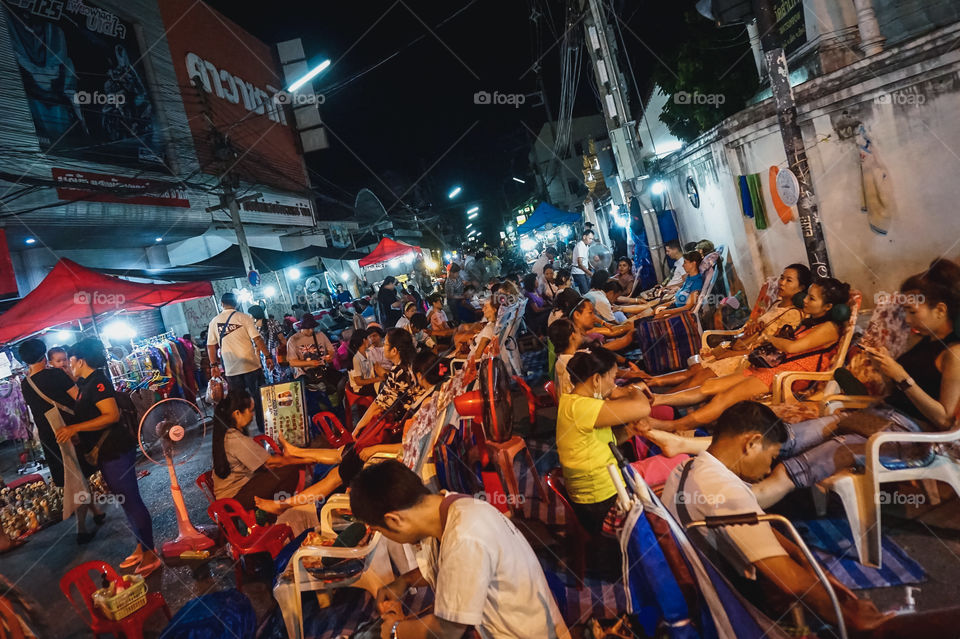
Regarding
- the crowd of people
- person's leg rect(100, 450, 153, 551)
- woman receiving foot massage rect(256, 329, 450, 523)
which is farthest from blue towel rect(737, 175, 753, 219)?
person's leg rect(100, 450, 153, 551)

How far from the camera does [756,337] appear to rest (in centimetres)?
537

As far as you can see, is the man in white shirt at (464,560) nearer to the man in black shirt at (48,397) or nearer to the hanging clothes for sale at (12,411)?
the man in black shirt at (48,397)

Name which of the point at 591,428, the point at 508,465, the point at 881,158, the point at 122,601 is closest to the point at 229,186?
the point at 122,601

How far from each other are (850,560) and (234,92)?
24336mm

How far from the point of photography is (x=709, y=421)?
13.9ft

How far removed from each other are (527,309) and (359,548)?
738 cm

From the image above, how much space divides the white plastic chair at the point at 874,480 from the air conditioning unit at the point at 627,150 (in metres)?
9.73

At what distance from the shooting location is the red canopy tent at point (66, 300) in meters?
7.12

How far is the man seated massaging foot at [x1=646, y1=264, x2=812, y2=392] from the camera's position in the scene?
16.4 feet

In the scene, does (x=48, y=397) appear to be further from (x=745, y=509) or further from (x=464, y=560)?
(x=745, y=509)

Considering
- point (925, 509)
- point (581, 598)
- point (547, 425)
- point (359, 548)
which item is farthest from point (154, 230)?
point (925, 509)

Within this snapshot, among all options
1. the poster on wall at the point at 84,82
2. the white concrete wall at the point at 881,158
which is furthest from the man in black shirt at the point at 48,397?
the white concrete wall at the point at 881,158

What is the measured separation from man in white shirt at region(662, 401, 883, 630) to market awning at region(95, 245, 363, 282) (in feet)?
34.6

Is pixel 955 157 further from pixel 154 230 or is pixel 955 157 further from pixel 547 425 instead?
pixel 154 230
